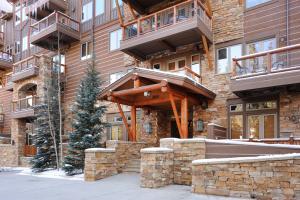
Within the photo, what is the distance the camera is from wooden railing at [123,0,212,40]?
13484mm

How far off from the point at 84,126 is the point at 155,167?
6.08 m

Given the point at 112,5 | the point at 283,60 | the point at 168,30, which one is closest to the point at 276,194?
the point at 283,60

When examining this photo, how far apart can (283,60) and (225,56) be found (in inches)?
123

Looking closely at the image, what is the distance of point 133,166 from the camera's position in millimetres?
12766

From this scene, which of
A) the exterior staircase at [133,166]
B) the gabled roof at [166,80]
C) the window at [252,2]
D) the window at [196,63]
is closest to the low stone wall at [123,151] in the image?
the exterior staircase at [133,166]

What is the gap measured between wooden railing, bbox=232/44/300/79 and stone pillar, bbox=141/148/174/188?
15.0ft

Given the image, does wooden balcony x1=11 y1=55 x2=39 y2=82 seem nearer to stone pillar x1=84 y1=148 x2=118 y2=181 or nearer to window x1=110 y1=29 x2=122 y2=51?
window x1=110 y1=29 x2=122 y2=51

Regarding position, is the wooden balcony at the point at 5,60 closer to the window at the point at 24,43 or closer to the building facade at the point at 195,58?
the window at the point at 24,43

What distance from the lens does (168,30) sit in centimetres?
1371


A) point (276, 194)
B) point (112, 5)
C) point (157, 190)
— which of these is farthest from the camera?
point (112, 5)

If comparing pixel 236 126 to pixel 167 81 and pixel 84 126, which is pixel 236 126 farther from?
pixel 84 126

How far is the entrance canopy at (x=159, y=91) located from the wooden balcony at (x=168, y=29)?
2.19 meters

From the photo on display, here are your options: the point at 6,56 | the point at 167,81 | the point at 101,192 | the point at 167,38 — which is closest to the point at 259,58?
the point at 167,81

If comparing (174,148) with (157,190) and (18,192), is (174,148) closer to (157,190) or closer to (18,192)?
(157,190)
